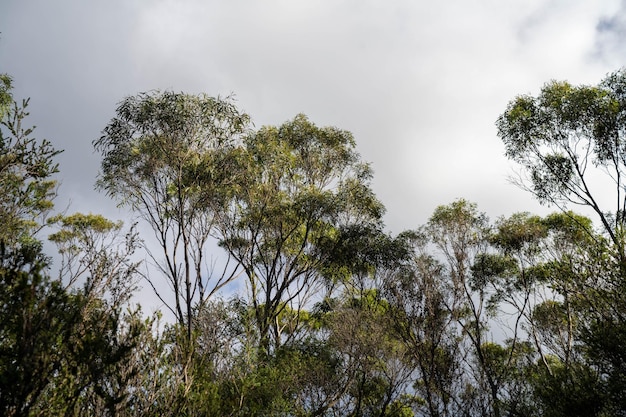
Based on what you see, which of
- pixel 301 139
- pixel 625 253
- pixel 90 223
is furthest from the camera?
pixel 90 223

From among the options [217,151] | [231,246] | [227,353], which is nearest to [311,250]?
[231,246]

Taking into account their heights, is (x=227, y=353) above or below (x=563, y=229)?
below

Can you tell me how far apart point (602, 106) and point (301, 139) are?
1164 centimetres

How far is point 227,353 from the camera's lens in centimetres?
773

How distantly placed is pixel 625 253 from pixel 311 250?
1183cm

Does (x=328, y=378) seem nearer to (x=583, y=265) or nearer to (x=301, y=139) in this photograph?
(x=583, y=265)

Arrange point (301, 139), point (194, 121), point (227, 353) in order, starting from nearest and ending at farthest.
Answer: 1. point (227, 353)
2. point (194, 121)
3. point (301, 139)

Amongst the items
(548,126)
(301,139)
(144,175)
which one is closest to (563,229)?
(548,126)

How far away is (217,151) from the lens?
14.9 meters

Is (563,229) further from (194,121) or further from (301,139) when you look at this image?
(194,121)

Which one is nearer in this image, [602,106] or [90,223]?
[602,106]

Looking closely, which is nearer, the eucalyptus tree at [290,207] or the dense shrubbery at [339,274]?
the dense shrubbery at [339,274]

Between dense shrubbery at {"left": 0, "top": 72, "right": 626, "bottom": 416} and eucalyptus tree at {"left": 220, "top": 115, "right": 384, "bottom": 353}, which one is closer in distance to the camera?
dense shrubbery at {"left": 0, "top": 72, "right": 626, "bottom": 416}

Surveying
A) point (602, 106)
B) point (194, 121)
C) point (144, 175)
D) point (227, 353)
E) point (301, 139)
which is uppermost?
point (301, 139)
